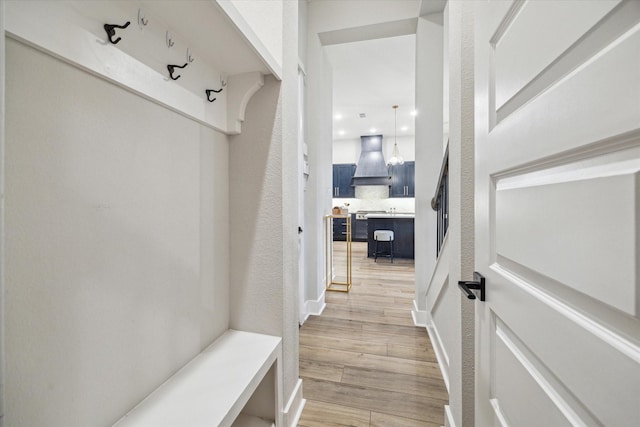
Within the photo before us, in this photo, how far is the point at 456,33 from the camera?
1078mm

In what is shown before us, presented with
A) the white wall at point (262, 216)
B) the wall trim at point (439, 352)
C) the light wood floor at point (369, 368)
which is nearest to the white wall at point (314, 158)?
the light wood floor at point (369, 368)

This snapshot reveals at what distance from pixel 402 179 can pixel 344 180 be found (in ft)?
5.61

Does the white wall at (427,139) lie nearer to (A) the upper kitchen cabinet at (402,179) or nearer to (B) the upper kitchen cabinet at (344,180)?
(A) the upper kitchen cabinet at (402,179)

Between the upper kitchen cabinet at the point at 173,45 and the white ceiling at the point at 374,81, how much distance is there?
2638 millimetres

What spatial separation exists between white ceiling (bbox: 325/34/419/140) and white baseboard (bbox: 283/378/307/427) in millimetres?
3658

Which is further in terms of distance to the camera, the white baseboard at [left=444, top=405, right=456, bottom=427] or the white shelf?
the white baseboard at [left=444, top=405, right=456, bottom=427]

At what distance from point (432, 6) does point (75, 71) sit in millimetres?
2669

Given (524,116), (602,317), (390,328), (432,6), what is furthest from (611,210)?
(432,6)

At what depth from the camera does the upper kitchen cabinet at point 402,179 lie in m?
7.29

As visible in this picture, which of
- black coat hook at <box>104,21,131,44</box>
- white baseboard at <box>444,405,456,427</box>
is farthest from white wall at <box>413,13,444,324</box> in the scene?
black coat hook at <box>104,21,131,44</box>

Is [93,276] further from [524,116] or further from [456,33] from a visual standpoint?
[456,33]

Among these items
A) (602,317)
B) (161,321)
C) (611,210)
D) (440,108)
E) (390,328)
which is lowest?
(390,328)

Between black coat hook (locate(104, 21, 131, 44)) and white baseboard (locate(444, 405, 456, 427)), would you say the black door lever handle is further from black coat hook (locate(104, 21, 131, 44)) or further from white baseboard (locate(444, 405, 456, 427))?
black coat hook (locate(104, 21, 131, 44))

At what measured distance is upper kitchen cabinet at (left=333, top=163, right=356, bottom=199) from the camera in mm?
7931
